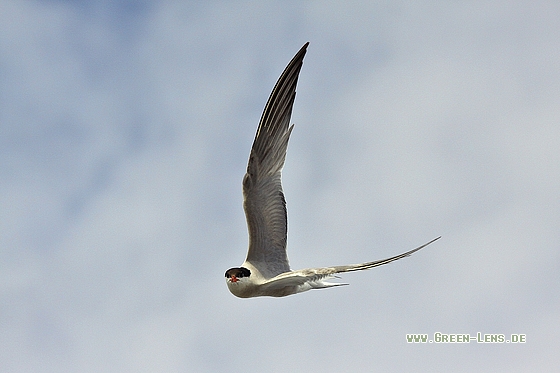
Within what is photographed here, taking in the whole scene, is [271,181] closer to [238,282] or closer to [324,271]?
[238,282]

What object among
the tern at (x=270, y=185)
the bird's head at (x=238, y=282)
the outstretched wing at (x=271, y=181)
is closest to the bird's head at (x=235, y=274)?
the bird's head at (x=238, y=282)

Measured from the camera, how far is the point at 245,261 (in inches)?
614

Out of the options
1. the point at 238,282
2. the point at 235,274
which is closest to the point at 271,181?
the point at 235,274

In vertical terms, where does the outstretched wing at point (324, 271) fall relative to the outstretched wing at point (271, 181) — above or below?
below

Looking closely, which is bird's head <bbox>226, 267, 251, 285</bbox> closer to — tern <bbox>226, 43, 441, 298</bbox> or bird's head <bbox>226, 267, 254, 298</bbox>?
bird's head <bbox>226, 267, 254, 298</bbox>

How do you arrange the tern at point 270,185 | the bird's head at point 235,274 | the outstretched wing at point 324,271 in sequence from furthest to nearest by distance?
the tern at point 270,185 < the bird's head at point 235,274 < the outstretched wing at point 324,271

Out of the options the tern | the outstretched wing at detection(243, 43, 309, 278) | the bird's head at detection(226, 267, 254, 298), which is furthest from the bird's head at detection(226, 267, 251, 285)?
the outstretched wing at detection(243, 43, 309, 278)

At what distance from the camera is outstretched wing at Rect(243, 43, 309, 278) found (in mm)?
15766

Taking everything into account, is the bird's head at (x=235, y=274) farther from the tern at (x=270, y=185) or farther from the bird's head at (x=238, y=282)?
the tern at (x=270, y=185)

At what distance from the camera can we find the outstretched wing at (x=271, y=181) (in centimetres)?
1577

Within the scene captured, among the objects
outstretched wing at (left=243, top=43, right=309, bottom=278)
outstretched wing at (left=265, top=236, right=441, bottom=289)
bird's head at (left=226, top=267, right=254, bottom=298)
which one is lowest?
outstretched wing at (left=265, top=236, right=441, bottom=289)

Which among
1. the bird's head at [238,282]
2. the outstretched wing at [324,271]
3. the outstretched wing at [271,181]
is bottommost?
the outstretched wing at [324,271]

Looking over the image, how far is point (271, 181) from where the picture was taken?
16.2m

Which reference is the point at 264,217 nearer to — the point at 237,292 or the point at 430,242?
the point at 237,292
